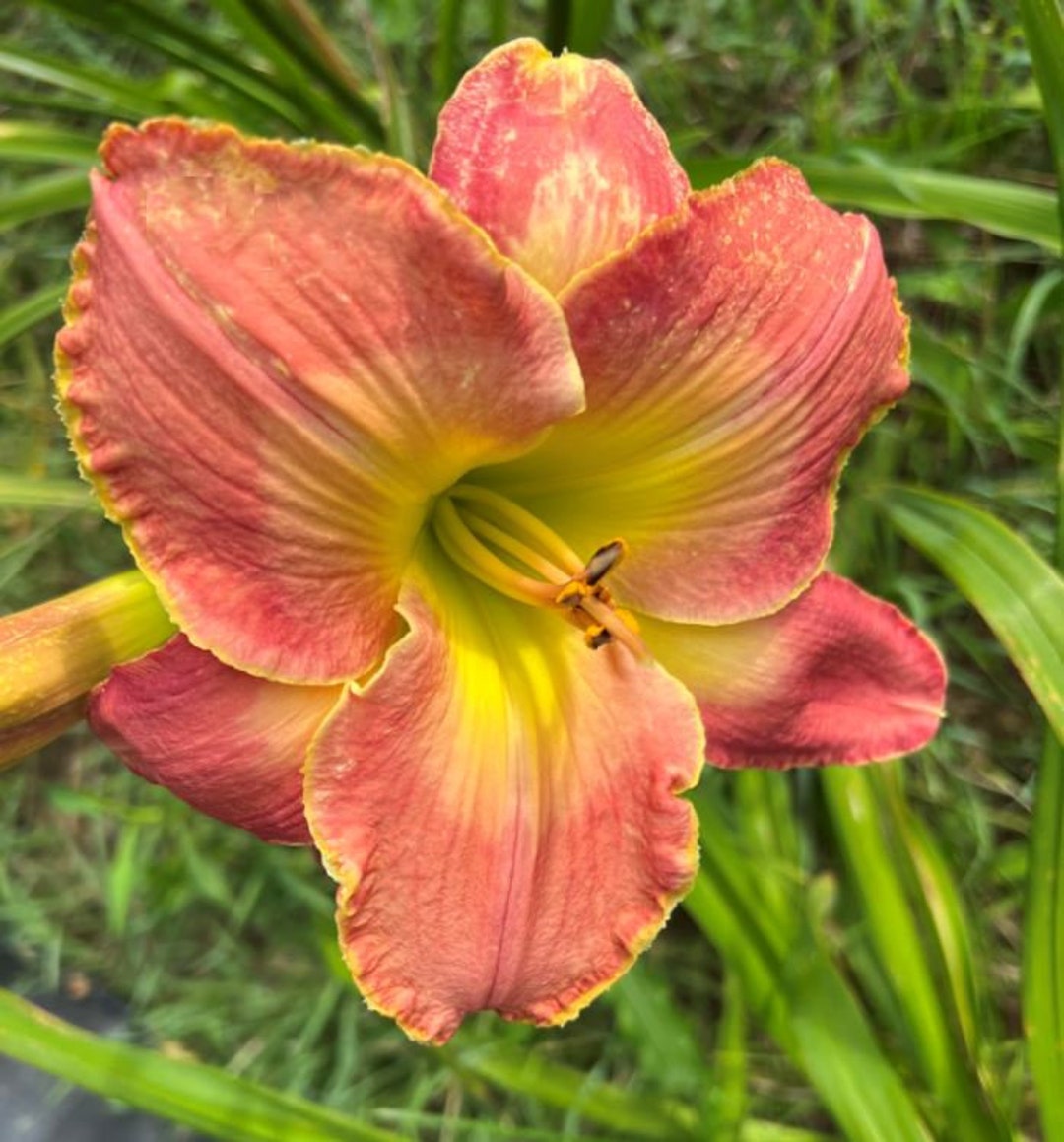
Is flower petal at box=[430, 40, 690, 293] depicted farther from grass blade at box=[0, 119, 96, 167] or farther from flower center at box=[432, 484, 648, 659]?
grass blade at box=[0, 119, 96, 167]

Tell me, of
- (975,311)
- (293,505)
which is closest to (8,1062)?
(293,505)

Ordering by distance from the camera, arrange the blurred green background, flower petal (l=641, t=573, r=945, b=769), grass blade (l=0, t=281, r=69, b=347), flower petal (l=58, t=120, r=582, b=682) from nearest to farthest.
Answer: flower petal (l=58, t=120, r=582, b=682) → flower petal (l=641, t=573, r=945, b=769) → the blurred green background → grass blade (l=0, t=281, r=69, b=347)

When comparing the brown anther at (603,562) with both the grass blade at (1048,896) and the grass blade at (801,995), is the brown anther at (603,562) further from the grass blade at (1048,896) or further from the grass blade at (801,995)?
the grass blade at (801,995)

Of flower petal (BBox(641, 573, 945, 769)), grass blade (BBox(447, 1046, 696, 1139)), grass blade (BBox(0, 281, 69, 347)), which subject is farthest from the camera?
grass blade (BBox(447, 1046, 696, 1139))

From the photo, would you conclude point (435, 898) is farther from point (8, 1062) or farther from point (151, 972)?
point (8, 1062)

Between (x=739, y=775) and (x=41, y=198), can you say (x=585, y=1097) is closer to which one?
(x=739, y=775)

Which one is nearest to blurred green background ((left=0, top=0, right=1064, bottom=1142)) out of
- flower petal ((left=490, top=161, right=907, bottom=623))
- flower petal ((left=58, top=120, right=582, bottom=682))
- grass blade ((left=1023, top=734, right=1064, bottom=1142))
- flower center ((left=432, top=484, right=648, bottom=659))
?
grass blade ((left=1023, top=734, right=1064, bottom=1142))
